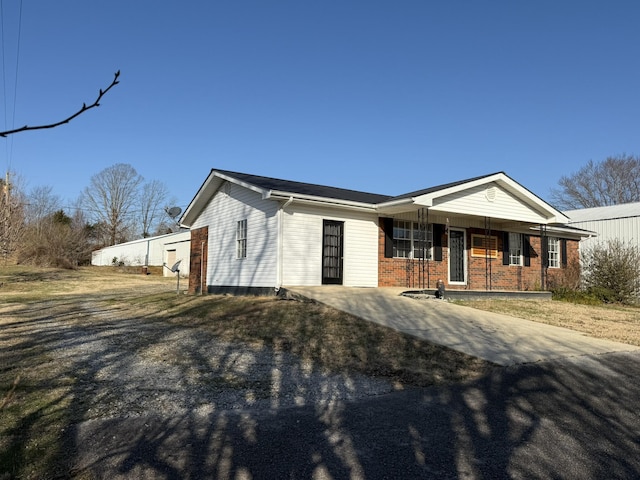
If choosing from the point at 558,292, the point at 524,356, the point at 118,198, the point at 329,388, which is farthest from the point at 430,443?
the point at 118,198

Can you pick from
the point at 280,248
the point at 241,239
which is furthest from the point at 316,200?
the point at 241,239

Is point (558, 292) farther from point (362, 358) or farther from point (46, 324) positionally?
point (46, 324)

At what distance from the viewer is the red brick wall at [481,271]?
1480cm

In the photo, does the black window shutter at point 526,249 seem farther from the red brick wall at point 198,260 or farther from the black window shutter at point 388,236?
the red brick wall at point 198,260

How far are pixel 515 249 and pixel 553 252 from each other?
2650 mm

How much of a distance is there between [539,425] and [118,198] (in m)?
55.0

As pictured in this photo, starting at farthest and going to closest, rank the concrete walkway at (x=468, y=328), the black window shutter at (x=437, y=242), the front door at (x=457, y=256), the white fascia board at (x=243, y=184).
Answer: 1. the front door at (x=457, y=256)
2. the black window shutter at (x=437, y=242)
3. the white fascia board at (x=243, y=184)
4. the concrete walkway at (x=468, y=328)

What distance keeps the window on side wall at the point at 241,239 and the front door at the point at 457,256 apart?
24.1 ft

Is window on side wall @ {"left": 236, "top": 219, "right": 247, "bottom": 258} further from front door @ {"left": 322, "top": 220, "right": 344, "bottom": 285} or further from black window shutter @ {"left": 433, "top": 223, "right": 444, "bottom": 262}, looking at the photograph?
black window shutter @ {"left": 433, "top": 223, "right": 444, "bottom": 262}

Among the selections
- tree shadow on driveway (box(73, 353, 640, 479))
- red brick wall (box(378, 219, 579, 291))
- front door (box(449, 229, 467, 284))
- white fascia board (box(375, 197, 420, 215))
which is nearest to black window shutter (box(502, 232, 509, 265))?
red brick wall (box(378, 219, 579, 291))

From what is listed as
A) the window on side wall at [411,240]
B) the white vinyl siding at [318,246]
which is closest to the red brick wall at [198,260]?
the white vinyl siding at [318,246]

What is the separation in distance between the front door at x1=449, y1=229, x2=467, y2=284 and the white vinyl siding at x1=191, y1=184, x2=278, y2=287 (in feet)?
23.2

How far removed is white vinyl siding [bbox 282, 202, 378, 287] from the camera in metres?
12.8

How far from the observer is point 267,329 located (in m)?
8.75
